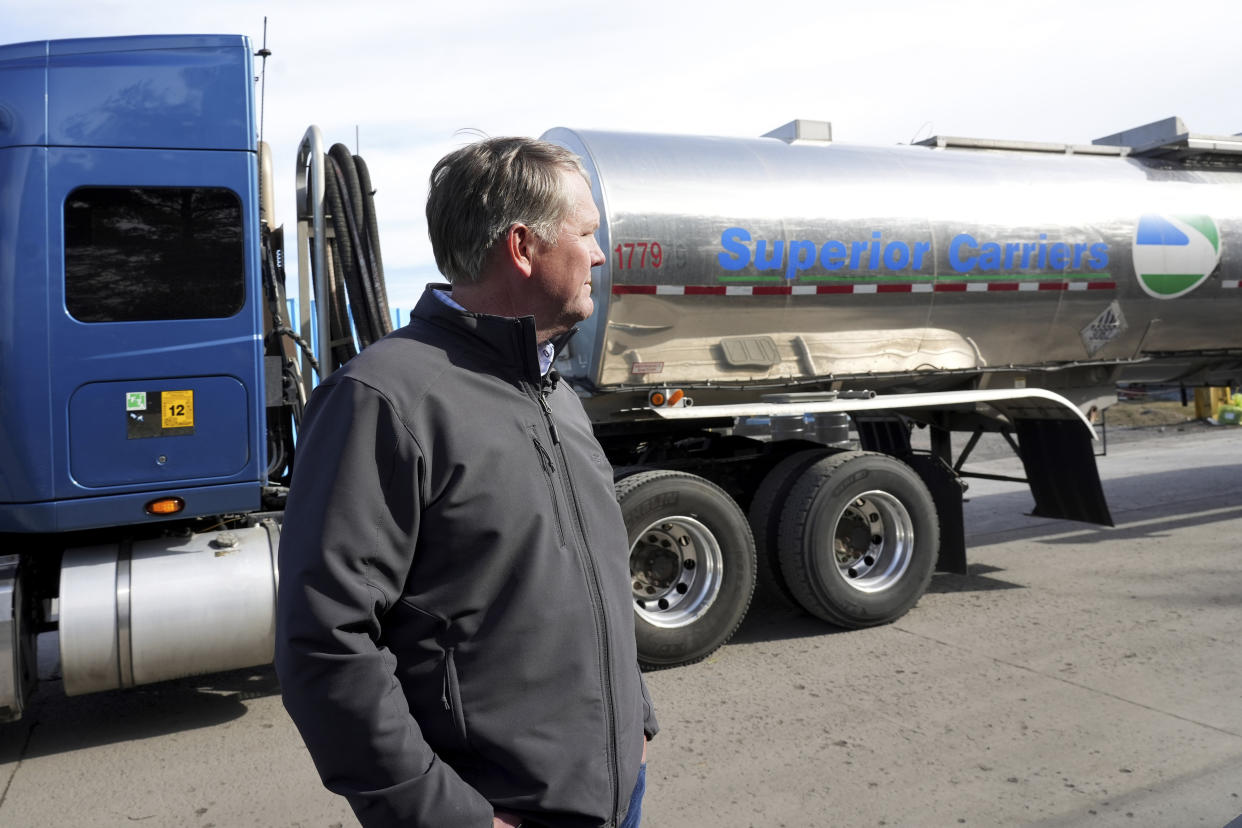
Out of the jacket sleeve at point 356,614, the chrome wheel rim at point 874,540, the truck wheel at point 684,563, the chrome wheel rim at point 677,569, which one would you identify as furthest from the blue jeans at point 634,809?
the chrome wheel rim at point 874,540

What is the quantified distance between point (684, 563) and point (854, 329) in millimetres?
1740

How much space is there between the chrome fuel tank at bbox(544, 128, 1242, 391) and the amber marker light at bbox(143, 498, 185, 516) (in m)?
2.19

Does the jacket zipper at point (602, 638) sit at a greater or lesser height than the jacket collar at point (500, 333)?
lesser

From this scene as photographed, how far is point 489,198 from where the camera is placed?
1849mm

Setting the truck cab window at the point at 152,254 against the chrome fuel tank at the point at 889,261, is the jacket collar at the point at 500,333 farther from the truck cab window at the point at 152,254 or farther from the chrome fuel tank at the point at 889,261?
the chrome fuel tank at the point at 889,261

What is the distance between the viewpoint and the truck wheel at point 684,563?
5586 mm

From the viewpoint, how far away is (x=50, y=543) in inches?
196

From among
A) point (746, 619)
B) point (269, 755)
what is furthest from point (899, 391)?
point (269, 755)

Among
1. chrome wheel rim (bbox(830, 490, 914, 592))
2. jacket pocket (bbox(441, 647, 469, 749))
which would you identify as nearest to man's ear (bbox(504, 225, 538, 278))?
jacket pocket (bbox(441, 647, 469, 749))

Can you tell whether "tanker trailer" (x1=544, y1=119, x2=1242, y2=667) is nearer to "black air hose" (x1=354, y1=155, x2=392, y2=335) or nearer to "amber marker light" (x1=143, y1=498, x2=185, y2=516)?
"black air hose" (x1=354, y1=155, x2=392, y2=335)

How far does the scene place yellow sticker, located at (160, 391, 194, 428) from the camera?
465cm

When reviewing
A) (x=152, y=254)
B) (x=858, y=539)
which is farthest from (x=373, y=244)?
(x=858, y=539)

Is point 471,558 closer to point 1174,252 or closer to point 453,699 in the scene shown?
point 453,699

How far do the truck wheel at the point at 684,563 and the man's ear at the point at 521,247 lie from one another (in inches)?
145
